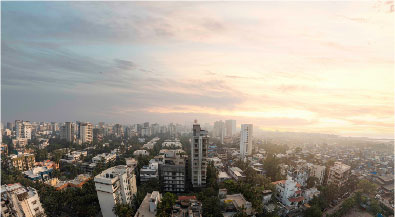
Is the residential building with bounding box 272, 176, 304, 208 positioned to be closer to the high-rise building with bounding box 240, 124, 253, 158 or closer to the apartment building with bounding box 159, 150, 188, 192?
the apartment building with bounding box 159, 150, 188, 192

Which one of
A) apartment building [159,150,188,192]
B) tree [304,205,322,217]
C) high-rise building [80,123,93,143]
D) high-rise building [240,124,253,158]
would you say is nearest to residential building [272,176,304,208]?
tree [304,205,322,217]

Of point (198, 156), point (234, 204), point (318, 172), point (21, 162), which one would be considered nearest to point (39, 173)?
point (21, 162)

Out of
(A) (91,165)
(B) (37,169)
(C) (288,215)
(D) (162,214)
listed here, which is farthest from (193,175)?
(B) (37,169)

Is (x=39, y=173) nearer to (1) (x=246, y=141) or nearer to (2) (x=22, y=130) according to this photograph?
(1) (x=246, y=141)

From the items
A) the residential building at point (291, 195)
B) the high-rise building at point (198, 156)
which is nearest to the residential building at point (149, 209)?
the high-rise building at point (198, 156)

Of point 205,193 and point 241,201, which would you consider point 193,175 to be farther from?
point 241,201

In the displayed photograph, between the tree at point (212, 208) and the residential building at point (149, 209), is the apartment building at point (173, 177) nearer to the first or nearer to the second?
the residential building at point (149, 209)
